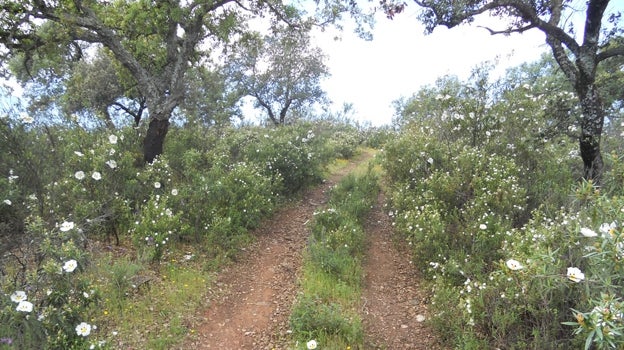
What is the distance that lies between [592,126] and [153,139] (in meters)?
8.21

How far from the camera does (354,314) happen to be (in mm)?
4680

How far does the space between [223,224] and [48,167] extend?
302 centimetres

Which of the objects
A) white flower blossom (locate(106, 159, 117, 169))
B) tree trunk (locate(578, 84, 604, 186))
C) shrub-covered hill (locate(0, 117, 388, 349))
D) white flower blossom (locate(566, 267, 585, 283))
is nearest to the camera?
white flower blossom (locate(566, 267, 585, 283))

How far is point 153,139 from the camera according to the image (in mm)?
7957

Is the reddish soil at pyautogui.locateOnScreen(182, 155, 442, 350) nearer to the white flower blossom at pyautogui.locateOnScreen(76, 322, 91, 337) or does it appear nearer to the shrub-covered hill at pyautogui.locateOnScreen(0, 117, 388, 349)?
the shrub-covered hill at pyautogui.locateOnScreen(0, 117, 388, 349)

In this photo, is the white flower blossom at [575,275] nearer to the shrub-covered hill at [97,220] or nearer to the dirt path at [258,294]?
the dirt path at [258,294]

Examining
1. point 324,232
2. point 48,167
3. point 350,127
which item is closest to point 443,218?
point 324,232

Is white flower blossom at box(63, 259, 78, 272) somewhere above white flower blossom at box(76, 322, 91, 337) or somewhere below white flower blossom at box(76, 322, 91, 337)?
above

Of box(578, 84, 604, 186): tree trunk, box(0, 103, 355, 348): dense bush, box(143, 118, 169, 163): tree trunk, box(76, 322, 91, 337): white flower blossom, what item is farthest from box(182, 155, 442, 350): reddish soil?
box(578, 84, 604, 186): tree trunk

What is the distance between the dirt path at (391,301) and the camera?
175 inches

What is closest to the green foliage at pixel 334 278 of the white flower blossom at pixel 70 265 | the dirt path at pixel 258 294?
the dirt path at pixel 258 294

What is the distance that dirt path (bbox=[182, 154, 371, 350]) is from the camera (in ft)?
14.5

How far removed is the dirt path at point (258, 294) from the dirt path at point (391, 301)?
3.53 ft

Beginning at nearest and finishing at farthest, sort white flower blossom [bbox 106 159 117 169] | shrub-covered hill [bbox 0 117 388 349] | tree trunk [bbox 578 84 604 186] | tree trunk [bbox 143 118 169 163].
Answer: shrub-covered hill [bbox 0 117 388 349]
white flower blossom [bbox 106 159 117 169]
tree trunk [bbox 578 84 604 186]
tree trunk [bbox 143 118 169 163]
